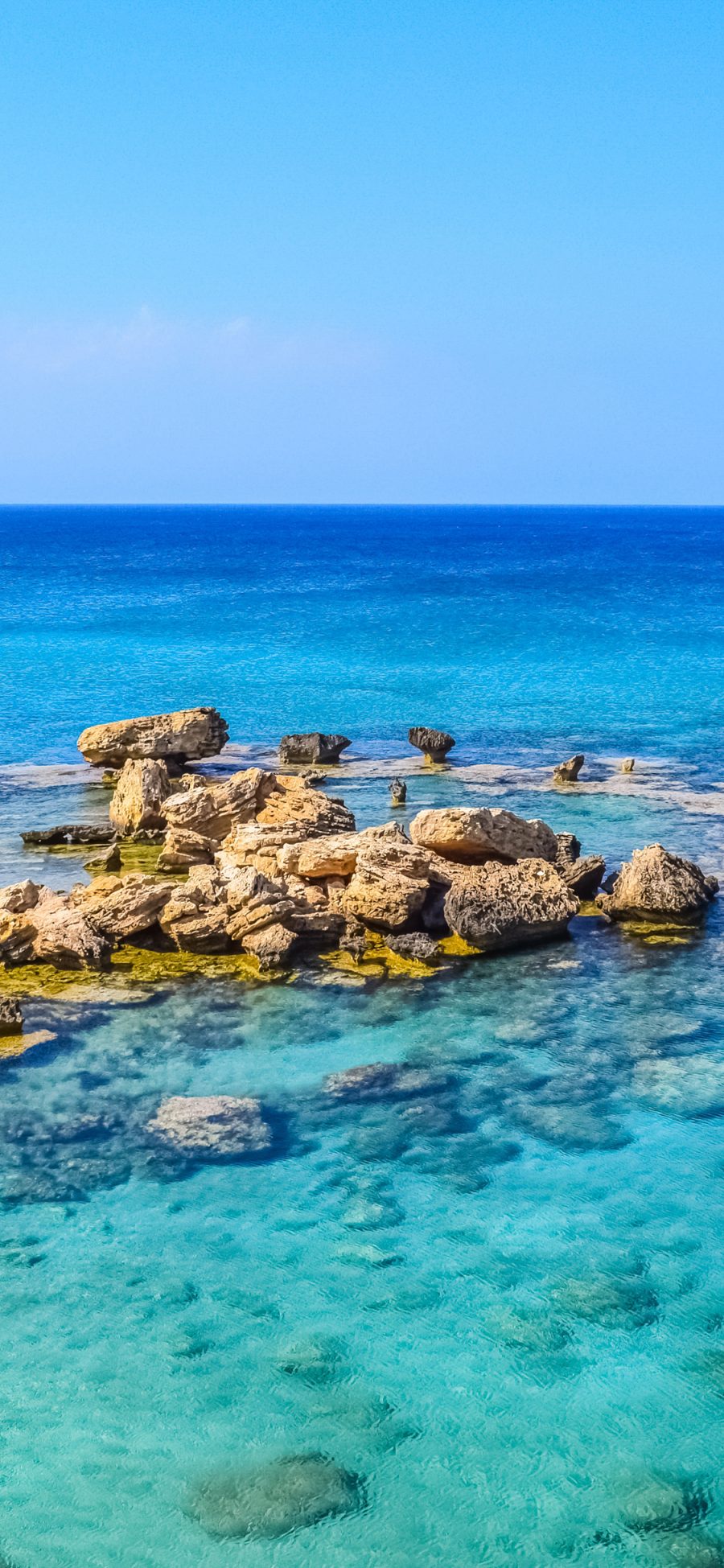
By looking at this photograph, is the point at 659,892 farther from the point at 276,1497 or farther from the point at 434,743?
the point at 434,743

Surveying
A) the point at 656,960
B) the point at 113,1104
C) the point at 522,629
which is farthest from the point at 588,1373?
the point at 522,629

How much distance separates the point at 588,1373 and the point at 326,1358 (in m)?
1.93

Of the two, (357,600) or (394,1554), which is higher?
(357,600)

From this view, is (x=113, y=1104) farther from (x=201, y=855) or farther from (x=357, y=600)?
(x=357, y=600)

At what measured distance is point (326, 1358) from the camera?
9.89 m

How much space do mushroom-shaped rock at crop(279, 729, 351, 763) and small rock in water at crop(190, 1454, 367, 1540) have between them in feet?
71.2

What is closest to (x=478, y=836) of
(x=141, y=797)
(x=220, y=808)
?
(x=220, y=808)

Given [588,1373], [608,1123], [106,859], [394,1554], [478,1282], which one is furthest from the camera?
[106,859]

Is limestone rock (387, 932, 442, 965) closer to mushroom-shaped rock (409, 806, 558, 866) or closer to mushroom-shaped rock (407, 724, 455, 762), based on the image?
mushroom-shaped rock (409, 806, 558, 866)

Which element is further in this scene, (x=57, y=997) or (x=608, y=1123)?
(x=57, y=997)

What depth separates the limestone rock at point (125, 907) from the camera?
58.3ft

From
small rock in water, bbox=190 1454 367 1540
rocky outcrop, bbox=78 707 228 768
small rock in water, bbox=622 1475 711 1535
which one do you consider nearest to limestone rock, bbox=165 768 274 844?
rocky outcrop, bbox=78 707 228 768

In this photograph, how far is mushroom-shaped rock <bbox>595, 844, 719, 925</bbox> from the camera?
1875 cm

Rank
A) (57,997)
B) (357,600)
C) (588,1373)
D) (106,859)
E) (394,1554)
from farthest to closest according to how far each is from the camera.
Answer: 1. (357,600)
2. (106,859)
3. (57,997)
4. (588,1373)
5. (394,1554)
